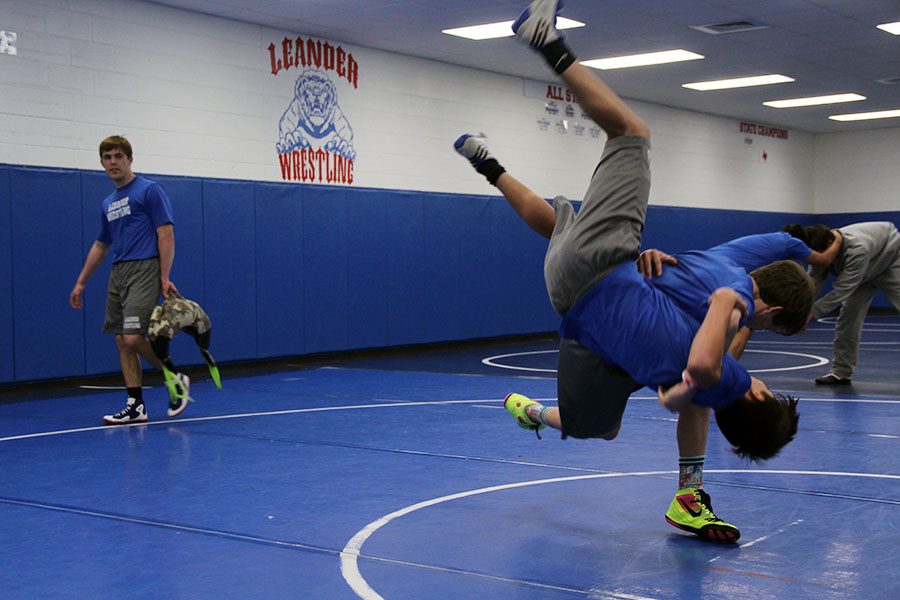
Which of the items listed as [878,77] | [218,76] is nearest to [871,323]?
[878,77]

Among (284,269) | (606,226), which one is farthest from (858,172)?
(606,226)

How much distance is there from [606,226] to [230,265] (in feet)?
26.0

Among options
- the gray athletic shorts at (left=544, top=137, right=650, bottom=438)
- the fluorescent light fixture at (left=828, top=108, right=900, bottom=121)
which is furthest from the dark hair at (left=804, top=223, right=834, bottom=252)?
Answer: the fluorescent light fixture at (left=828, top=108, right=900, bottom=121)

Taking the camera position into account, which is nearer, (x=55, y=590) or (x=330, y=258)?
(x=55, y=590)

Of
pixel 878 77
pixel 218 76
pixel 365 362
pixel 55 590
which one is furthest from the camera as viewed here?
pixel 878 77

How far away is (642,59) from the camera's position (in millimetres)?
14117

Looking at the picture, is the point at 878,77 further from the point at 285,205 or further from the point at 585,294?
the point at 585,294

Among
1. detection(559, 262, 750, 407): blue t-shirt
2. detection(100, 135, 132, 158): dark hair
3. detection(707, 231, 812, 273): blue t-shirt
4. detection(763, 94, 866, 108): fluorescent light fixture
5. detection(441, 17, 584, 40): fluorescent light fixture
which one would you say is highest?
detection(763, 94, 866, 108): fluorescent light fixture

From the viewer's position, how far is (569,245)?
3830mm

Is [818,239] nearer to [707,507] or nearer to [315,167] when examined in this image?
[707,507]

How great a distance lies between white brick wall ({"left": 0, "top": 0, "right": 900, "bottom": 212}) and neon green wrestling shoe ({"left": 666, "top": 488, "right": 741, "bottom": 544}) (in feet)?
24.3

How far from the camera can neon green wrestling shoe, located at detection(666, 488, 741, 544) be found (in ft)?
12.9

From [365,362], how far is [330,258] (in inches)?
52.1

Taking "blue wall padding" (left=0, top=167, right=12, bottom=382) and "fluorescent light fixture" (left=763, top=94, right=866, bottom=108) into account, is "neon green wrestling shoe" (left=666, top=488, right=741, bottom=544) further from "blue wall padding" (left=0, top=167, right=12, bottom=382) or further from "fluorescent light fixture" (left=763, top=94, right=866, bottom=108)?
"fluorescent light fixture" (left=763, top=94, right=866, bottom=108)
